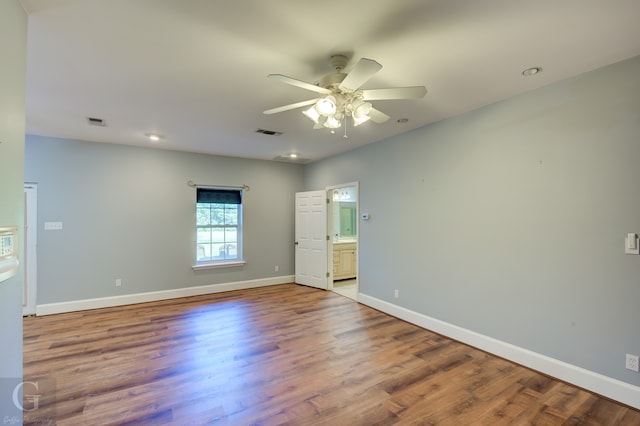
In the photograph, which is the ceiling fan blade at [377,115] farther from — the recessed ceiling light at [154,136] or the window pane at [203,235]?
the window pane at [203,235]

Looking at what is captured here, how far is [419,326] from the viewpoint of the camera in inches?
153

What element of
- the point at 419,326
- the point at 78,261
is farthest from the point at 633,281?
the point at 78,261

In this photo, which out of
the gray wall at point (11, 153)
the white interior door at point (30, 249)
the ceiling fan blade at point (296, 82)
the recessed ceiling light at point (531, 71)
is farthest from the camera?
the white interior door at point (30, 249)

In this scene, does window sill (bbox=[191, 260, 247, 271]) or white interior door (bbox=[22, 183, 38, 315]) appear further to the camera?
window sill (bbox=[191, 260, 247, 271])

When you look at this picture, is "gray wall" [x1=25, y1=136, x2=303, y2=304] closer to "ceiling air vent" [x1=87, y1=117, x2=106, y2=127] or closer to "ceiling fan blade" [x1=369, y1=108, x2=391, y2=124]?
"ceiling air vent" [x1=87, y1=117, x2=106, y2=127]

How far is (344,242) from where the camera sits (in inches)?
262

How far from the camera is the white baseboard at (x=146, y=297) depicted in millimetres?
4410

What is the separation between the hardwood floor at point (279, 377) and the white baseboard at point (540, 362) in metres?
0.08

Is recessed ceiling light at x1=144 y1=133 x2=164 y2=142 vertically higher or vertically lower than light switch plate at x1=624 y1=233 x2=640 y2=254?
higher

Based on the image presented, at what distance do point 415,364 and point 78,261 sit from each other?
5.02 metres

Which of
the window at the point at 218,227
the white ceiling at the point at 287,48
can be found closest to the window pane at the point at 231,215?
the window at the point at 218,227

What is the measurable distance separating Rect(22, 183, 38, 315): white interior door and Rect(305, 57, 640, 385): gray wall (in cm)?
532

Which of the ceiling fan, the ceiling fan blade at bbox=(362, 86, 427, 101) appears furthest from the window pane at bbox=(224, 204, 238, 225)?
the ceiling fan blade at bbox=(362, 86, 427, 101)

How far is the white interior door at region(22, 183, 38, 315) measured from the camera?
4.25m
